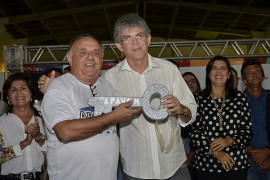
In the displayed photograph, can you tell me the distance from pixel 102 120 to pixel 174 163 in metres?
0.67

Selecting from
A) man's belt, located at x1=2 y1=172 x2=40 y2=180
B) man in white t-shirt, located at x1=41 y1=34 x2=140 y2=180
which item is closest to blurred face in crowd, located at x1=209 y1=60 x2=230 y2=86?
man in white t-shirt, located at x1=41 y1=34 x2=140 y2=180

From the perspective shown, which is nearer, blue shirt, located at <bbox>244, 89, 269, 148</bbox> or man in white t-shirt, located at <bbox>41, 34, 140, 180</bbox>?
man in white t-shirt, located at <bbox>41, 34, 140, 180</bbox>

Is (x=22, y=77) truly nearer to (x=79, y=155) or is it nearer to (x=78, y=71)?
(x=78, y=71)

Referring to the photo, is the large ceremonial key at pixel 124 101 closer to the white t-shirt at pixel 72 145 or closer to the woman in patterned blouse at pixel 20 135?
the white t-shirt at pixel 72 145

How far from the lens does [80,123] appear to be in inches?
62.7

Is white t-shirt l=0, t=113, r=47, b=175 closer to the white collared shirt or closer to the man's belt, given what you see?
the man's belt

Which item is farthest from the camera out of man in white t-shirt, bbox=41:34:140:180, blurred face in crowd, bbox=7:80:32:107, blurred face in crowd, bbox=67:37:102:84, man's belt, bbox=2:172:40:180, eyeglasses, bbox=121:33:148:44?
blurred face in crowd, bbox=7:80:32:107

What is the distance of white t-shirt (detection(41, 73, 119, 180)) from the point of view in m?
1.68

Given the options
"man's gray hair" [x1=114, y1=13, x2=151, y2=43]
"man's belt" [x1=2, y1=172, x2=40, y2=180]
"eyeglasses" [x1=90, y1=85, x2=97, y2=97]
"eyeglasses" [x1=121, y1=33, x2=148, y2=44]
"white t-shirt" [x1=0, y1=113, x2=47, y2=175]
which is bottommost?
"man's belt" [x1=2, y1=172, x2=40, y2=180]

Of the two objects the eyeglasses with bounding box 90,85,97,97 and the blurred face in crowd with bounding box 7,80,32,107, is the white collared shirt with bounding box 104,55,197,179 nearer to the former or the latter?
the eyeglasses with bounding box 90,85,97,97

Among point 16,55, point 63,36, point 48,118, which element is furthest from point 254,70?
point 63,36

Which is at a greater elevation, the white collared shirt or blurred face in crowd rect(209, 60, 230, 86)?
blurred face in crowd rect(209, 60, 230, 86)

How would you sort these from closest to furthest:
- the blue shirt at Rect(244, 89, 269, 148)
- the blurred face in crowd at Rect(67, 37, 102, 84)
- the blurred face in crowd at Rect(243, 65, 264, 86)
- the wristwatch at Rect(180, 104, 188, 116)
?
the blurred face in crowd at Rect(67, 37, 102, 84)
the wristwatch at Rect(180, 104, 188, 116)
the blue shirt at Rect(244, 89, 269, 148)
the blurred face in crowd at Rect(243, 65, 264, 86)

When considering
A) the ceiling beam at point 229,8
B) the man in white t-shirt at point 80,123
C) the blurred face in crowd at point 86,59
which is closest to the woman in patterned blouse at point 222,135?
the man in white t-shirt at point 80,123
